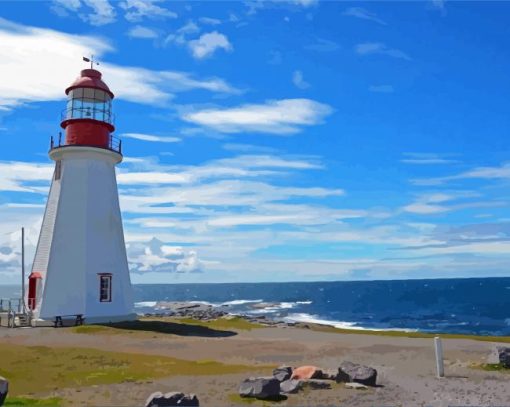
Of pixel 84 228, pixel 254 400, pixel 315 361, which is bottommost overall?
pixel 315 361

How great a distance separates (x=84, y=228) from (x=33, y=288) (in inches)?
153

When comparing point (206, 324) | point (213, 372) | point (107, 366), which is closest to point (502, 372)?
point (213, 372)

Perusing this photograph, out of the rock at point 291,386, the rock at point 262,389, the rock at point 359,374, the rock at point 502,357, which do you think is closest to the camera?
the rock at point 262,389

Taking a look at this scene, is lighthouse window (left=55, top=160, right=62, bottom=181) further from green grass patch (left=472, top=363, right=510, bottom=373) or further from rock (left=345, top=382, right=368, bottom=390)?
green grass patch (left=472, top=363, right=510, bottom=373)

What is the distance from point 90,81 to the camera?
90.6ft

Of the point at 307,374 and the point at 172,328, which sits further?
the point at 172,328

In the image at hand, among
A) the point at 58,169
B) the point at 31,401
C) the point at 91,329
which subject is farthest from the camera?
the point at 58,169

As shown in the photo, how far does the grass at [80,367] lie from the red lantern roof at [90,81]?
14.2 m

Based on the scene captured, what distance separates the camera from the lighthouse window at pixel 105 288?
26656 mm

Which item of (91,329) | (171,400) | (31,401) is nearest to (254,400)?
(171,400)

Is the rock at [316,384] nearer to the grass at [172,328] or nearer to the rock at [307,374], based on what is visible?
the rock at [307,374]

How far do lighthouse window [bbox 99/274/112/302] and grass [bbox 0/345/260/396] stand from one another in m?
8.02

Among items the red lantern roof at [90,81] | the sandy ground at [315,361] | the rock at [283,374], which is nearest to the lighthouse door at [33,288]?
the sandy ground at [315,361]

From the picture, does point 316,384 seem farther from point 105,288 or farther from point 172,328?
point 105,288
